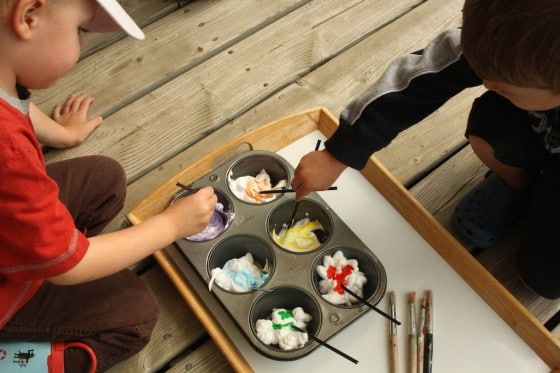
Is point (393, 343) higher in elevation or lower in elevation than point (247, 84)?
lower

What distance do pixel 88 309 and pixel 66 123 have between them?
48 cm

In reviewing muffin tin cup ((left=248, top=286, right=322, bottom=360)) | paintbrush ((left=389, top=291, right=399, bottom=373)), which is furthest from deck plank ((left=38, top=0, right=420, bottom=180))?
paintbrush ((left=389, top=291, right=399, bottom=373))

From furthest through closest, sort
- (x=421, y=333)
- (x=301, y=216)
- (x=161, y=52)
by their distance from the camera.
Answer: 1. (x=161, y=52)
2. (x=301, y=216)
3. (x=421, y=333)

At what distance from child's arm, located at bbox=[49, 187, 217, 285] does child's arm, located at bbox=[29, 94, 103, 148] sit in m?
0.42

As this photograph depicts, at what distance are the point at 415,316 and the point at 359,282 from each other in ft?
0.34

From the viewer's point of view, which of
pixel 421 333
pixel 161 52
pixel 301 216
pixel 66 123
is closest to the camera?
pixel 421 333

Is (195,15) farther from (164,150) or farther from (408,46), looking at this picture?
(408,46)

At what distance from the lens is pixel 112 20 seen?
71cm

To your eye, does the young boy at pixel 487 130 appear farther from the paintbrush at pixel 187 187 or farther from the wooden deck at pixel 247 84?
the paintbrush at pixel 187 187

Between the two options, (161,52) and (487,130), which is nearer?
(487,130)

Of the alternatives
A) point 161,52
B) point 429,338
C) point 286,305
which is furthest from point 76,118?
point 429,338

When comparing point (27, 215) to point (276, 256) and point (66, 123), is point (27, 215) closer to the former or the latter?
point (276, 256)

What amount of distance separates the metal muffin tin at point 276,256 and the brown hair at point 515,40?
38cm

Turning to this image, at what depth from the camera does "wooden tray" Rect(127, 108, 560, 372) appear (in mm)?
909
